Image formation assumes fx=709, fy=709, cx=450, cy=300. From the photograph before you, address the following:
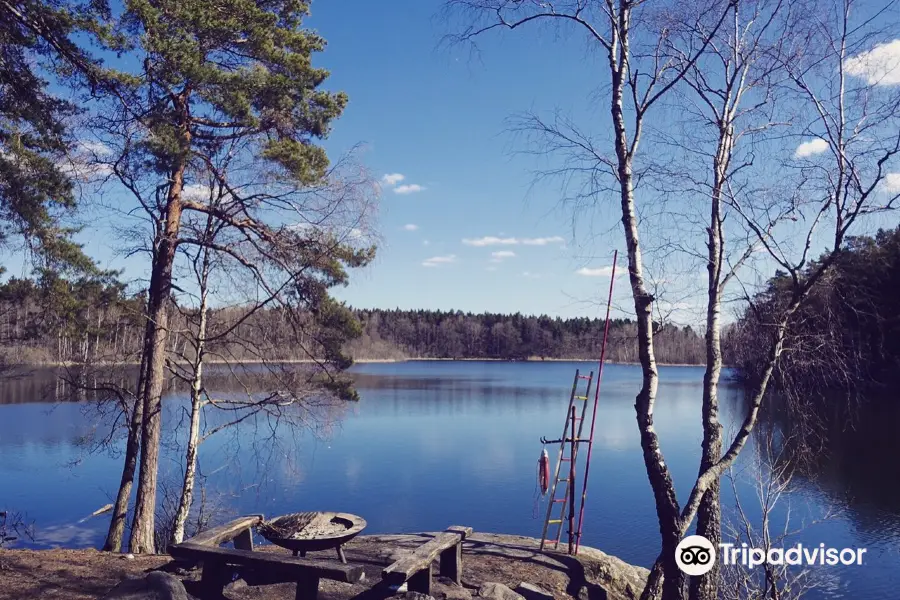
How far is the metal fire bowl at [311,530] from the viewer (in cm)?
528

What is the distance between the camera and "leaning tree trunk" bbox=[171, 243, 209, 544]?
8.96 metres

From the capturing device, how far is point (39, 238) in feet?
25.5

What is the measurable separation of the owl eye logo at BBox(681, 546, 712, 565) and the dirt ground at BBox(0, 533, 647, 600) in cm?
106

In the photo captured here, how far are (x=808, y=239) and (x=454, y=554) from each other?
12.1ft

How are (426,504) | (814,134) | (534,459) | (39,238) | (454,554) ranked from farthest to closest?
(534,459) < (426,504) < (39,238) < (454,554) < (814,134)

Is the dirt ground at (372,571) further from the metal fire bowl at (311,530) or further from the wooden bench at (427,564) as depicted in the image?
the metal fire bowl at (311,530)

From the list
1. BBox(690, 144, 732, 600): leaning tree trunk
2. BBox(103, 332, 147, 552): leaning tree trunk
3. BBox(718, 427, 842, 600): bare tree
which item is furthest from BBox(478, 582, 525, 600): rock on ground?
BBox(103, 332, 147, 552): leaning tree trunk

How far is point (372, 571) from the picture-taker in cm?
611

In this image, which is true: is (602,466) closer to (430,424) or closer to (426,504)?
(426,504)

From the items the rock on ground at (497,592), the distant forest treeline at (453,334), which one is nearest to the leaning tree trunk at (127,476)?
the rock on ground at (497,592)

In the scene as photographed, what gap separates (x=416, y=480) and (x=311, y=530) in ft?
34.2

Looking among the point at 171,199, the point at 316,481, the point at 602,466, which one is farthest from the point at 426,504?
the point at 171,199

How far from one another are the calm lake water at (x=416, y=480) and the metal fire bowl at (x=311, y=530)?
3881mm

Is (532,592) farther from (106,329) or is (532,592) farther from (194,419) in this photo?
(106,329)
